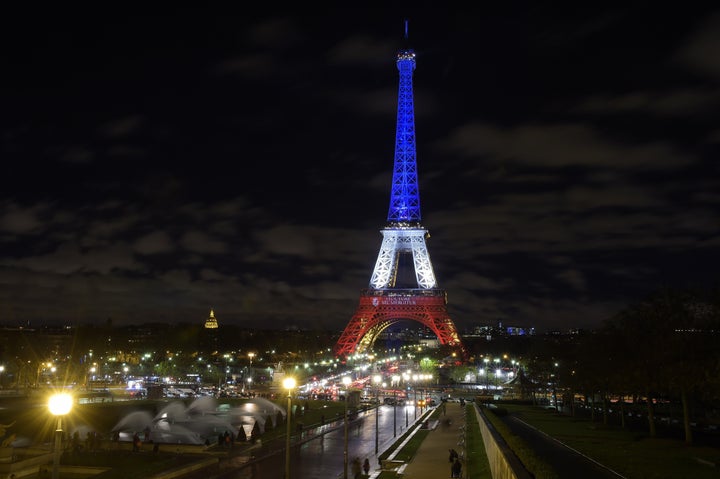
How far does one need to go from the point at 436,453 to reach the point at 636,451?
472 inches

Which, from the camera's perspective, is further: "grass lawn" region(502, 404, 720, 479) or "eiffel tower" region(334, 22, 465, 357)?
"eiffel tower" region(334, 22, 465, 357)

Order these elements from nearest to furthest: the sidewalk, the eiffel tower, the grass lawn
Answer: the grass lawn → the sidewalk → the eiffel tower

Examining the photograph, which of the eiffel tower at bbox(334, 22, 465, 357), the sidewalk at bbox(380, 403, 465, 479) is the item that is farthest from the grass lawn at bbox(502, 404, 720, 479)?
the eiffel tower at bbox(334, 22, 465, 357)

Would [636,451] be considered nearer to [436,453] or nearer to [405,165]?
[436,453]

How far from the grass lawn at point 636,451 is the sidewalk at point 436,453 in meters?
7.41

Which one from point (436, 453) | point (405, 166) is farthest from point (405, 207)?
point (436, 453)

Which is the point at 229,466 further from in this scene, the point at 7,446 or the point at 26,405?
the point at 26,405

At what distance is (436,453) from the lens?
1543 inches

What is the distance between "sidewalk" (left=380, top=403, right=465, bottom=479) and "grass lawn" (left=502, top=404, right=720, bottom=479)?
7409mm

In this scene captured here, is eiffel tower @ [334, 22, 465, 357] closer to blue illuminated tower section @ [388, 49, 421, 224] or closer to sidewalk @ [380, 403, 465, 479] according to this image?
blue illuminated tower section @ [388, 49, 421, 224]

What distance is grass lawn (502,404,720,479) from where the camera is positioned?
30.7 meters

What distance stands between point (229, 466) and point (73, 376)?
3388 inches

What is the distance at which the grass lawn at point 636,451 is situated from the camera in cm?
3067

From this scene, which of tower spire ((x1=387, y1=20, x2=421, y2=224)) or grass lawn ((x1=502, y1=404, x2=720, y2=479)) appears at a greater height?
tower spire ((x1=387, y1=20, x2=421, y2=224))
